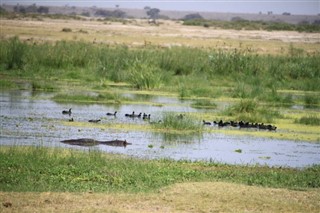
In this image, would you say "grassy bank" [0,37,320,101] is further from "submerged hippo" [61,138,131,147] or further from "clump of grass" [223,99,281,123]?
"submerged hippo" [61,138,131,147]

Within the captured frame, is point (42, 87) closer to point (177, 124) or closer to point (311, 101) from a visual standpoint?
point (177, 124)

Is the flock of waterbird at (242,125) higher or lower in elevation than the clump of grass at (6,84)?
higher

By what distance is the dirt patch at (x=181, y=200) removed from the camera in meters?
10.2

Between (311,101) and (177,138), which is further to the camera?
(311,101)

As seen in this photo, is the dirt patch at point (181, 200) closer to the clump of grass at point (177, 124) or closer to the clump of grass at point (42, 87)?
the clump of grass at point (177, 124)

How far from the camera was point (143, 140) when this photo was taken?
1783cm

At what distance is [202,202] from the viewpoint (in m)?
10.9

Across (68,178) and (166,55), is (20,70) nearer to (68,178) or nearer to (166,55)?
(166,55)

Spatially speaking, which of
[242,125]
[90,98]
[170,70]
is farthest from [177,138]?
[170,70]

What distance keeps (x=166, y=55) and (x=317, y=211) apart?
25.7m

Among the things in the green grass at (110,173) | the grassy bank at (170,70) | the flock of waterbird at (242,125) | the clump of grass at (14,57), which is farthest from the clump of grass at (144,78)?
the green grass at (110,173)

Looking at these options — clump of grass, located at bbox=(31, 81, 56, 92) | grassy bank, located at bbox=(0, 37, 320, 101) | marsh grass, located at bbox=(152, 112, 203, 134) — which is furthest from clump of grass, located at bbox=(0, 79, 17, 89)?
marsh grass, located at bbox=(152, 112, 203, 134)

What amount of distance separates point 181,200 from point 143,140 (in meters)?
6.96

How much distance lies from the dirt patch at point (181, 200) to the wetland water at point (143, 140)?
378 centimetres
